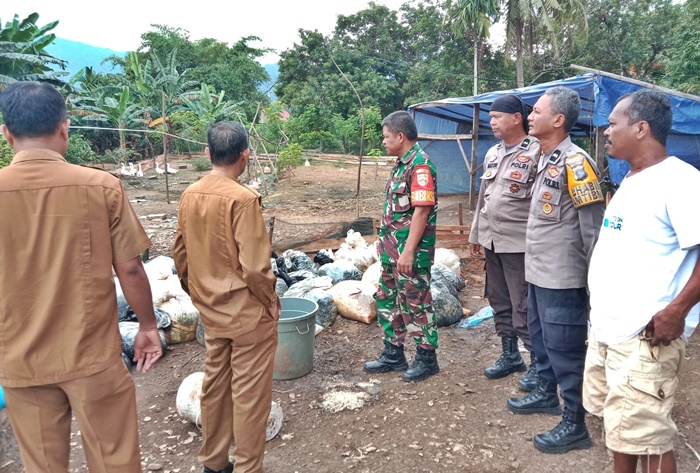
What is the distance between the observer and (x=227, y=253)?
2334 mm

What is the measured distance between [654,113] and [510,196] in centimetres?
126

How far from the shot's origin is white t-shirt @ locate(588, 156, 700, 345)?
5.98 ft

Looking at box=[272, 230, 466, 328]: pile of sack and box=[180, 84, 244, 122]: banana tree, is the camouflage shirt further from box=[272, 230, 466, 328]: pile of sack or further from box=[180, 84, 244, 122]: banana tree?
box=[180, 84, 244, 122]: banana tree

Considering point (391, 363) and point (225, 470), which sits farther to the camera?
point (391, 363)

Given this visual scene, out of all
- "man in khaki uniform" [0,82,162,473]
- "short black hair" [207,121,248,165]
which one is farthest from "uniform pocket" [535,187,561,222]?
"man in khaki uniform" [0,82,162,473]

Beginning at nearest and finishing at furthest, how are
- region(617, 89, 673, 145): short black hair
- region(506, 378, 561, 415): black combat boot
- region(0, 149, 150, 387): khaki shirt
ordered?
region(0, 149, 150, 387): khaki shirt < region(617, 89, 673, 145): short black hair < region(506, 378, 561, 415): black combat boot

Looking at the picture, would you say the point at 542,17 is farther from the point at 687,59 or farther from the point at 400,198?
the point at 400,198

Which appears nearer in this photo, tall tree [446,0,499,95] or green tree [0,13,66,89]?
green tree [0,13,66,89]

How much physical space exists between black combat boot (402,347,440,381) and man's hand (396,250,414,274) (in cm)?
65

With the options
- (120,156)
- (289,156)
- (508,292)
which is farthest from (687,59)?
(120,156)

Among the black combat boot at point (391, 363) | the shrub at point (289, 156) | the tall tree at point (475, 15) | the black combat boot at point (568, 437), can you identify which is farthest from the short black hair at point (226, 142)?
the tall tree at point (475, 15)

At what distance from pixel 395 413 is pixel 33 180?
2.43 m

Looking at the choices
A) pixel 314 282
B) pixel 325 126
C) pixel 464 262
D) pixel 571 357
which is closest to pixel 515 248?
pixel 571 357

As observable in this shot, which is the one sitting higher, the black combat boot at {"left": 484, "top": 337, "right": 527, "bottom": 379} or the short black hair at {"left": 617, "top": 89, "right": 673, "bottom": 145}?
the short black hair at {"left": 617, "top": 89, "right": 673, "bottom": 145}
